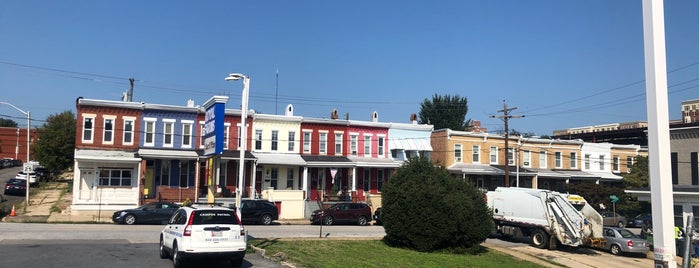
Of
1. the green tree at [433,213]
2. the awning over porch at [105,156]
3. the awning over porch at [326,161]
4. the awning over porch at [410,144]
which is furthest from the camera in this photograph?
the awning over porch at [410,144]

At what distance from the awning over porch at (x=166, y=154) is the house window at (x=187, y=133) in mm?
1535

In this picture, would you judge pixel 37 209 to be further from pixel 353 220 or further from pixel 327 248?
pixel 327 248

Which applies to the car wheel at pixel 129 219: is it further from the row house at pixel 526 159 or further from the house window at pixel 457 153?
the house window at pixel 457 153

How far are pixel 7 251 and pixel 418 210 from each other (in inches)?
596

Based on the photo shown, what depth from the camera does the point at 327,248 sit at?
21609 mm

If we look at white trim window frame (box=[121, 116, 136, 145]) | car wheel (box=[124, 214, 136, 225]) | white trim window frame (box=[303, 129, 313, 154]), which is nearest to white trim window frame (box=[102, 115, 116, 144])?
white trim window frame (box=[121, 116, 136, 145])

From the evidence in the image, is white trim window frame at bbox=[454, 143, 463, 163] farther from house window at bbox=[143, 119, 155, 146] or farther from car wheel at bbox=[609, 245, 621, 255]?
house window at bbox=[143, 119, 155, 146]

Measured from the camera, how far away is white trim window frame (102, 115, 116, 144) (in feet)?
135

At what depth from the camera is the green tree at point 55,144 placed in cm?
5559

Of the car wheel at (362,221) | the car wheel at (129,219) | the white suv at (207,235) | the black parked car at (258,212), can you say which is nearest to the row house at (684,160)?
the car wheel at (362,221)

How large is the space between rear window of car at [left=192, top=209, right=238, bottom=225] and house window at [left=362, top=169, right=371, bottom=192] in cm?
3433

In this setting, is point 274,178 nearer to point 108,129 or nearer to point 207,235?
point 108,129

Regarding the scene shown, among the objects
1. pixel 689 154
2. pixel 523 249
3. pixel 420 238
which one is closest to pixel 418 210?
pixel 420 238

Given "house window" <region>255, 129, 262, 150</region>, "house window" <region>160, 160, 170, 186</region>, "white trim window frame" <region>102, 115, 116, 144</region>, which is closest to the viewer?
"white trim window frame" <region>102, 115, 116, 144</region>
